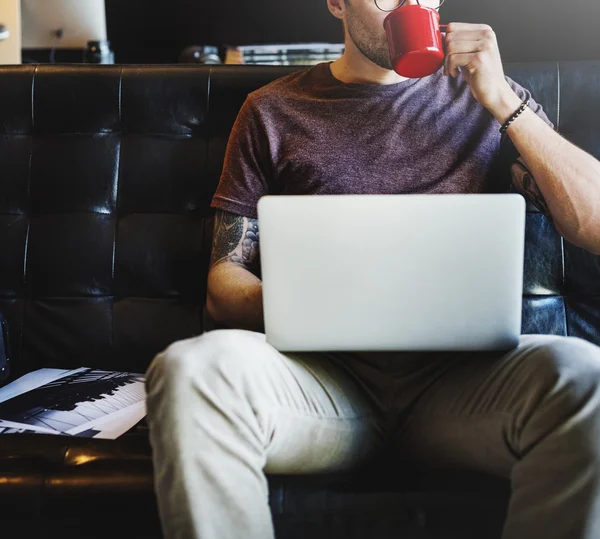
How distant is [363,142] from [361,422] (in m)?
0.61

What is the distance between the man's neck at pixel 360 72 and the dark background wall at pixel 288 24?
1.16m

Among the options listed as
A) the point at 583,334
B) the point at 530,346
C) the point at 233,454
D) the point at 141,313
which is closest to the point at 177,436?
the point at 233,454

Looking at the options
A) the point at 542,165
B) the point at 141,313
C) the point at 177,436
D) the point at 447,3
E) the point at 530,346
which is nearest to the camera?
the point at 177,436

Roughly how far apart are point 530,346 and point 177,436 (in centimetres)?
46

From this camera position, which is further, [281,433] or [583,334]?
[583,334]

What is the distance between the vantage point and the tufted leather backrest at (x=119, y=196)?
4.66ft

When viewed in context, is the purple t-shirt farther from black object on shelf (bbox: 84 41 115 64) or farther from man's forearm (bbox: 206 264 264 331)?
black object on shelf (bbox: 84 41 115 64)

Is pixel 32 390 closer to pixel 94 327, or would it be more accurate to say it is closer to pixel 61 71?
pixel 94 327

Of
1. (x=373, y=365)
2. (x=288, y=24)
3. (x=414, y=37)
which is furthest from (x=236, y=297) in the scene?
(x=288, y=24)

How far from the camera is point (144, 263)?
1.43 meters

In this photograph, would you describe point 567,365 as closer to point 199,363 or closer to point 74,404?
point 199,363

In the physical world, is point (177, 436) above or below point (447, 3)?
below

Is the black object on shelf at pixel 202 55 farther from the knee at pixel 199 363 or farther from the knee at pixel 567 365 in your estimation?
the knee at pixel 567 365

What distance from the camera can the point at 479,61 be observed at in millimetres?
1242
